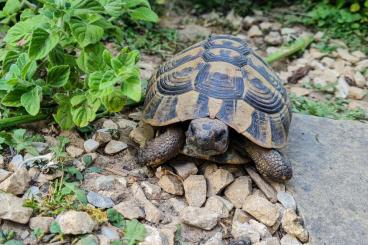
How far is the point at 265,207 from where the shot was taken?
261 centimetres

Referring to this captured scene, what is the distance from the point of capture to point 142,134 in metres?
3.09

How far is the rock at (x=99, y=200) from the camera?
2.49 m

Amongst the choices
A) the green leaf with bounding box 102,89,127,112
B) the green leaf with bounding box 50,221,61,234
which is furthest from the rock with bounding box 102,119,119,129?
the green leaf with bounding box 50,221,61,234

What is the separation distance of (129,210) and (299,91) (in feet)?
7.37

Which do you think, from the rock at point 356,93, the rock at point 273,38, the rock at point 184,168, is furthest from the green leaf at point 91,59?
the rock at point 273,38

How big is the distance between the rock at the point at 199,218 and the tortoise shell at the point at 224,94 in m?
0.49

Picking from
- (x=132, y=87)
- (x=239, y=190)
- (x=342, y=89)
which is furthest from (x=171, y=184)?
(x=342, y=89)

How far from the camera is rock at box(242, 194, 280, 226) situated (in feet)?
8.45

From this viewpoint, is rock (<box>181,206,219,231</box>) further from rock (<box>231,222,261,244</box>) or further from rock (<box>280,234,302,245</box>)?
rock (<box>280,234,302,245</box>)

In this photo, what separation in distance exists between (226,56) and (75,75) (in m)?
0.93

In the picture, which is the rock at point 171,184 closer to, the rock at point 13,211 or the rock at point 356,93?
the rock at point 13,211

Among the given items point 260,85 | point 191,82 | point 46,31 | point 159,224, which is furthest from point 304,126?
point 46,31

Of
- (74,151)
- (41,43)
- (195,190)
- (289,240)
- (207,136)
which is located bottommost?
(289,240)

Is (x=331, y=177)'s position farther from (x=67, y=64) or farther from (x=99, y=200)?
(x=67, y=64)
